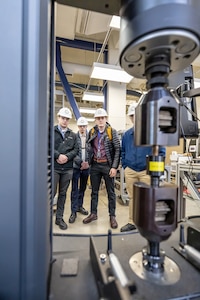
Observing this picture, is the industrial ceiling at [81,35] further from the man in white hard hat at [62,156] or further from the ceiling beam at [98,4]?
the man in white hard hat at [62,156]

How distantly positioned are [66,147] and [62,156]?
0.60 ft

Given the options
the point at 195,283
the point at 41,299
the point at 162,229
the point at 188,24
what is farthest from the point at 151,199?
the point at 188,24

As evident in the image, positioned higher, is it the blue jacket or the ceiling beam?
the ceiling beam

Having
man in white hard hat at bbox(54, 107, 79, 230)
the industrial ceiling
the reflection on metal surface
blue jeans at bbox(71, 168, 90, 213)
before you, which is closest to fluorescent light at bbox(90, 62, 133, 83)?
the industrial ceiling

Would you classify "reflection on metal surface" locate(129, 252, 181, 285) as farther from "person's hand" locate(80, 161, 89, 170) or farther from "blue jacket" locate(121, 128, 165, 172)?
"person's hand" locate(80, 161, 89, 170)

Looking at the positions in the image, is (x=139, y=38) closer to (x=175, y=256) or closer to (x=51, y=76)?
(x=51, y=76)

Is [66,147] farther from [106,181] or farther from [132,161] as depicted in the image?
[132,161]

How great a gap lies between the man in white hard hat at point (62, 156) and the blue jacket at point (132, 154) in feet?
2.60

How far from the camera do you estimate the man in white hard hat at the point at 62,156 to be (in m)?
2.67

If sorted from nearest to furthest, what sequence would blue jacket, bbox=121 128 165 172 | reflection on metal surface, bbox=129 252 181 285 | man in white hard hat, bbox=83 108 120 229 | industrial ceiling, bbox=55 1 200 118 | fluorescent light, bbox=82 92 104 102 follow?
reflection on metal surface, bbox=129 252 181 285
blue jacket, bbox=121 128 165 172
man in white hard hat, bbox=83 108 120 229
industrial ceiling, bbox=55 1 200 118
fluorescent light, bbox=82 92 104 102

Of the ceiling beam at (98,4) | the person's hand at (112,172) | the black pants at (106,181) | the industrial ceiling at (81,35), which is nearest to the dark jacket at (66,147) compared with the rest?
the black pants at (106,181)

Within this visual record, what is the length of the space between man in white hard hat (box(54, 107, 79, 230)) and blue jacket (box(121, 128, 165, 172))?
0.79 meters

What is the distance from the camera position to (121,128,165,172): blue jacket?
2.18 m

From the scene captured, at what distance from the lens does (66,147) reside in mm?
2805
